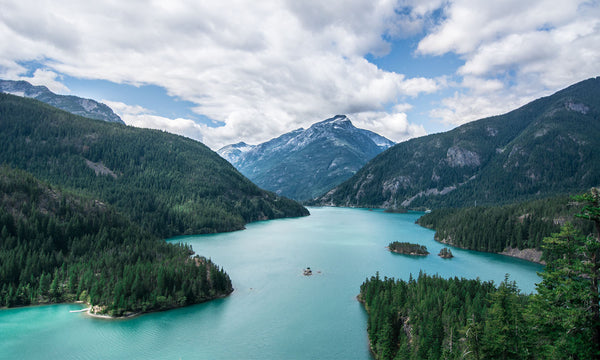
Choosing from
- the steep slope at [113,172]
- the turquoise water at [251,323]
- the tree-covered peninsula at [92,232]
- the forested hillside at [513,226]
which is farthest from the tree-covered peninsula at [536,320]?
the steep slope at [113,172]

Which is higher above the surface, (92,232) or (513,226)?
(513,226)

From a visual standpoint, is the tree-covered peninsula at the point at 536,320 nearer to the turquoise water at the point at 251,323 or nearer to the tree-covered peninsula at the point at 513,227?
the turquoise water at the point at 251,323

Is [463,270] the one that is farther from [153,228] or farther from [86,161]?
[86,161]

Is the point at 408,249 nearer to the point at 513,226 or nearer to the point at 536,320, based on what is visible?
the point at 513,226

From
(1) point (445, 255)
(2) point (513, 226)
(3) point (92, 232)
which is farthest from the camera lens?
(2) point (513, 226)

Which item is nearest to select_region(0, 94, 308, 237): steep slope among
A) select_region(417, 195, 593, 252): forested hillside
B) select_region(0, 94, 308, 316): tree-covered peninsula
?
select_region(0, 94, 308, 316): tree-covered peninsula

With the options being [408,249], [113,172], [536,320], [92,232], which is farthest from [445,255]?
[113,172]
